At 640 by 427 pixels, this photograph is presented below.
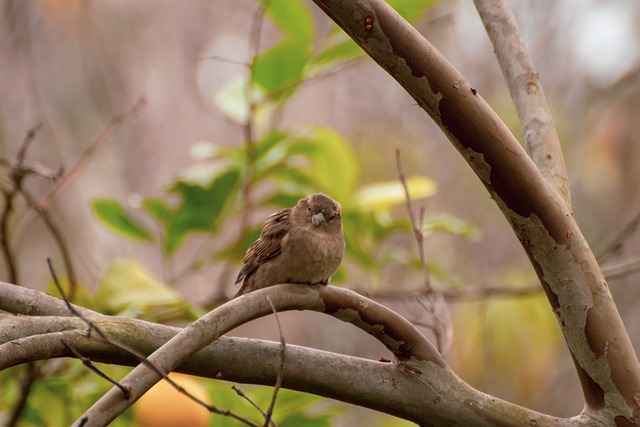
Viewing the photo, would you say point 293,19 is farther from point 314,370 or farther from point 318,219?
point 314,370

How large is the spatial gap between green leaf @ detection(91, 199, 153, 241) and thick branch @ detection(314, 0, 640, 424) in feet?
4.72

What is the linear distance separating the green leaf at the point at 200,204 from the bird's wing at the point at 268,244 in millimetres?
243

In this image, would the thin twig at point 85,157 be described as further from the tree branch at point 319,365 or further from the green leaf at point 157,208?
the tree branch at point 319,365

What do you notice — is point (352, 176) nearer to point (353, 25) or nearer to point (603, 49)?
point (353, 25)

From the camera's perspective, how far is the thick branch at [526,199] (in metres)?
1.69

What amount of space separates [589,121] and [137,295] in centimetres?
523

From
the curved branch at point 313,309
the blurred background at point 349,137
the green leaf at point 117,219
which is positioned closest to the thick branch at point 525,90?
the curved branch at point 313,309

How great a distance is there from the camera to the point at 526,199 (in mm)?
1834

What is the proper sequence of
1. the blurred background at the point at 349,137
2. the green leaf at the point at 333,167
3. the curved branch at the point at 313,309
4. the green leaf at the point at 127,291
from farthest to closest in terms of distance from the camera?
the blurred background at the point at 349,137 → the green leaf at the point at 333,167 → the green leaf at the point at 127,291 → the curved branch at the point at 313,309

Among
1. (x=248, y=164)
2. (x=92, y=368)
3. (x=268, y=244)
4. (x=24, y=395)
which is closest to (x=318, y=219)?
(x=268, y=244)

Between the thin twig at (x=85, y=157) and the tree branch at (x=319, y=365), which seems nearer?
the tree branch at (x=319, y=365)

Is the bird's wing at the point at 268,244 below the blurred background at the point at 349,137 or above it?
below

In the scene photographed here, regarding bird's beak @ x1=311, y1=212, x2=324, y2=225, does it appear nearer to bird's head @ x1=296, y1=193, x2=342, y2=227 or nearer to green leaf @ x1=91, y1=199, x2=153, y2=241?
bird's head @ x1=296, y1=193, x2=342, y2=227

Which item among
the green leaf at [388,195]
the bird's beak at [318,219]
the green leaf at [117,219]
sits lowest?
the bird's beak at [318,219]
